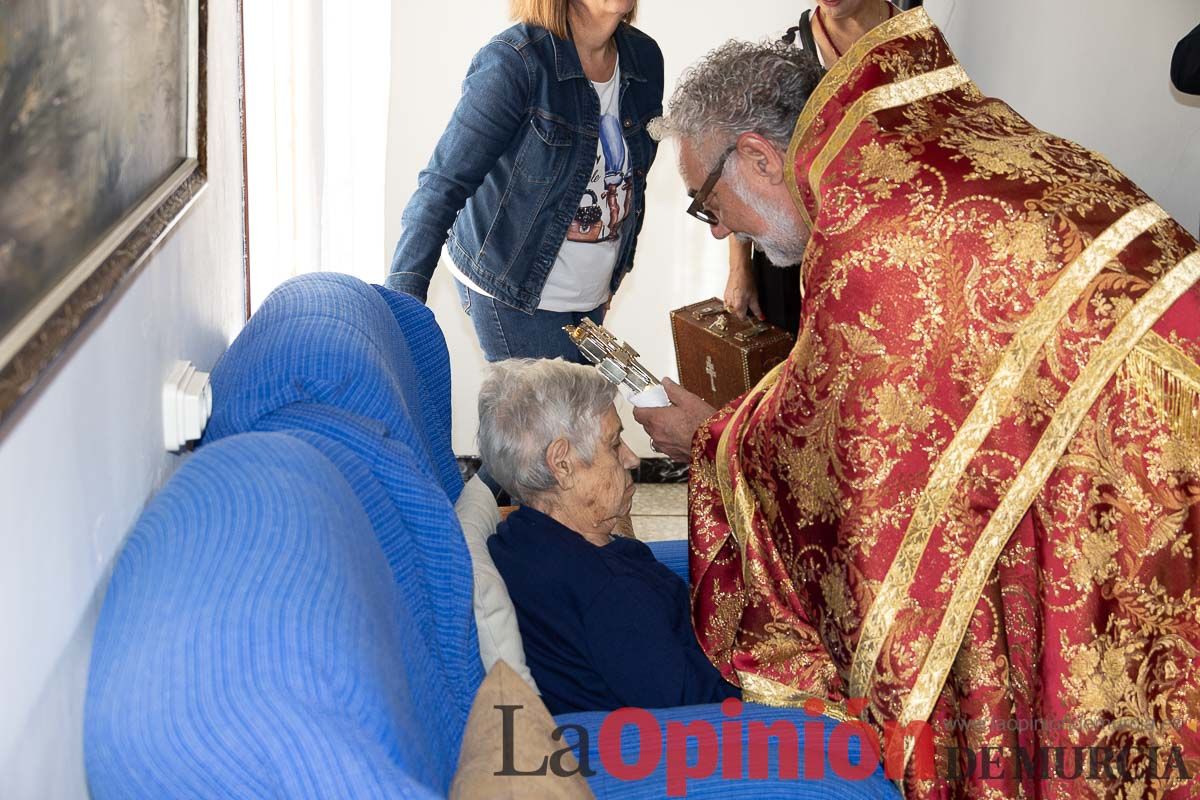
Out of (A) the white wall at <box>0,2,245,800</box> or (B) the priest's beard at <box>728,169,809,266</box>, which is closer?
(A) the white wall at <box>0,2,245,800</box>

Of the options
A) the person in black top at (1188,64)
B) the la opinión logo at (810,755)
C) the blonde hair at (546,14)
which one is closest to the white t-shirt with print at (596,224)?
the blonde hair at (546,14)

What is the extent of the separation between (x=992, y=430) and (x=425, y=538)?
749 millimetres

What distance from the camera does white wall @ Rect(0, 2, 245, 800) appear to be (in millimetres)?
855

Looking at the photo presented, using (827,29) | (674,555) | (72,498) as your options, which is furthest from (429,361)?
(827,29)

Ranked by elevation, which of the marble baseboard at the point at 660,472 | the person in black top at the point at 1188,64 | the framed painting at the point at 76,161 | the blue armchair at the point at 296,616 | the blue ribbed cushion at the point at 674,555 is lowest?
the marble baseboard at the point at 660,472

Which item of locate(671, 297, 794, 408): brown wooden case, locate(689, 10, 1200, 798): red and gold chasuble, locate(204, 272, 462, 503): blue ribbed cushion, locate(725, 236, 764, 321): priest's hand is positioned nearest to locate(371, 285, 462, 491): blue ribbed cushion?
locate(204, 272, 462, 503): blue ribbed cushion

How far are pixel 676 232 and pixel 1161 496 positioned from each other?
2.83 metres

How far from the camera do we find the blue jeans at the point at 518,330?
9.32 feet

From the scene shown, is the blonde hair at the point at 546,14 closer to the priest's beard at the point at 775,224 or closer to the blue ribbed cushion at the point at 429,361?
the blue ribbed cushion at the point at 429,361

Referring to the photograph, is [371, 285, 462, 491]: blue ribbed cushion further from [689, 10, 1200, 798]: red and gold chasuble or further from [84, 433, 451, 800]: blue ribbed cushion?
[84, 433, 451, 800]: blue ribbed cushion

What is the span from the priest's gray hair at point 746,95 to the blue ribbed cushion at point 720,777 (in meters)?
0.84

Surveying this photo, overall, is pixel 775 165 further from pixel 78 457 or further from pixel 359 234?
pixel 359 234

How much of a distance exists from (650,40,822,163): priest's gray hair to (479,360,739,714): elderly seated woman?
46cm

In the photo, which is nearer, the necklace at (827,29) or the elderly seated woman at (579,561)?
the elderly seated woman at (579,561)
